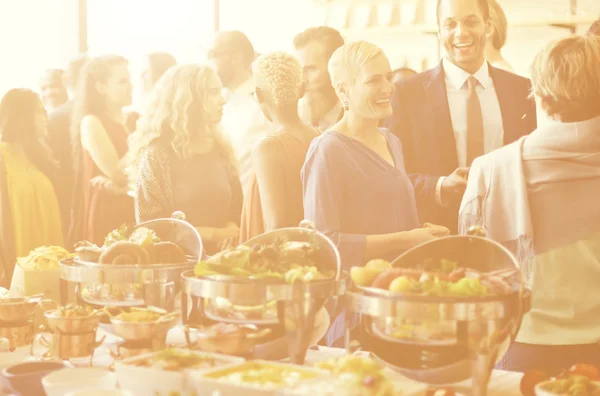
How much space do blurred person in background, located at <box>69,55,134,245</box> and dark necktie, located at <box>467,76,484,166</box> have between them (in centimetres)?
180

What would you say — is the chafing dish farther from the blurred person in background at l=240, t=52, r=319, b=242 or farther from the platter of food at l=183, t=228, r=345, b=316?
the blurred person in background at l=240, t=52, r=319, b=242

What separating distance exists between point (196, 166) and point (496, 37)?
1.45 m

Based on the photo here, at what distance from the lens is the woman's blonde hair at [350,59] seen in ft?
10.3

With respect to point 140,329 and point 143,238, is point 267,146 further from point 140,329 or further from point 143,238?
point 140,329

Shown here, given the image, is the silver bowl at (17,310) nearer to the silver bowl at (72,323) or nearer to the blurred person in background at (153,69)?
the silver bowl at (72,323)

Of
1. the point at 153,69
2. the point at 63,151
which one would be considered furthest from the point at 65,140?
the point at 153,69

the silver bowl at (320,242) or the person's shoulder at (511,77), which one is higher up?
the person's shoulder at (511,77)

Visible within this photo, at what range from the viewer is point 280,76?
343 centimetres

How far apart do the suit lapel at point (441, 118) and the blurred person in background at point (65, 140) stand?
2119 millimetres

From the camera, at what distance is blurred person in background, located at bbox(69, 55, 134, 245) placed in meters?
4.21

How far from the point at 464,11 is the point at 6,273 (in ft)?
9.70

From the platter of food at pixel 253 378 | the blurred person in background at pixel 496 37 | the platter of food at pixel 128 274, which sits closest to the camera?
the platter of food at pixel 253 378

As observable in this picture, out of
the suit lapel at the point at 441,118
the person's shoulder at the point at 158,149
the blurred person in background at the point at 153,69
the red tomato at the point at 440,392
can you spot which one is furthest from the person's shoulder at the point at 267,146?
the red tomato at the point at 440,392

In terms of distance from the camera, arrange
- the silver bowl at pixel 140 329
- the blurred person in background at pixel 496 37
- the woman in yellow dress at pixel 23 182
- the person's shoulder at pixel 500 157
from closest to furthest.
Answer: the silver bowl at pixel 140 329
the person's shoulder at pixel 500 157
the blurred person in background at pixel 496 37
the woman in yellow dress at pixel 23 182
